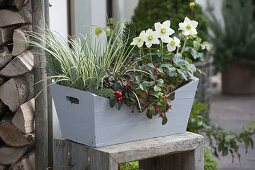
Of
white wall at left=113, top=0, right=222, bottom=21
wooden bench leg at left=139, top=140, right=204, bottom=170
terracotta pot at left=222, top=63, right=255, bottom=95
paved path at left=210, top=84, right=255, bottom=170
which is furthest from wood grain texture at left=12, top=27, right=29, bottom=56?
terracotta pot at left=222, top=63, right=255, bottom=95

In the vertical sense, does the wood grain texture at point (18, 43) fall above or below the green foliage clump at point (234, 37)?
above

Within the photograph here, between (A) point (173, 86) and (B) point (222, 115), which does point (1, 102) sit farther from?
(B) point (222, 115)

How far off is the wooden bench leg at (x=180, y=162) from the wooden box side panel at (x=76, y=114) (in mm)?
549

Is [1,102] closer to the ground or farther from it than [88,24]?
closer to the ground

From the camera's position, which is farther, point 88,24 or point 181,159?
point 88,24

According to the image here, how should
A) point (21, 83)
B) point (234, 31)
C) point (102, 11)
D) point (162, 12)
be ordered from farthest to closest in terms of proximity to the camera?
point (234, 31) → point (162, 12) → point (102, 11) → point (21, 83)

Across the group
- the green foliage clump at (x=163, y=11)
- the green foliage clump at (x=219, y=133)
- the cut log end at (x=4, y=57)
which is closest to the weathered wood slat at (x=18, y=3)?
the cut log end at (x=4, y=57)

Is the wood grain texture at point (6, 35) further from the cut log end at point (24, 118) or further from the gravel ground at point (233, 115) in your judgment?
the gravel ground at point (233, 115)

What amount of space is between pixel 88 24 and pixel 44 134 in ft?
2.77

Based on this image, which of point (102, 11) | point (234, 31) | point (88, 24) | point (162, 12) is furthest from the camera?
point (234, 31)

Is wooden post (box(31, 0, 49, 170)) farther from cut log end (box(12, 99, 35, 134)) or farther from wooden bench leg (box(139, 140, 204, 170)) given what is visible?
wooden bench leg (box(139, 140, 204, 170))

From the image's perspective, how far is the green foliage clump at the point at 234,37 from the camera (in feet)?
24.1

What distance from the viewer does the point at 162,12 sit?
4.86 meters

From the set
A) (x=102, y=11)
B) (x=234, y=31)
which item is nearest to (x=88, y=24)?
(x=102, y=11)
